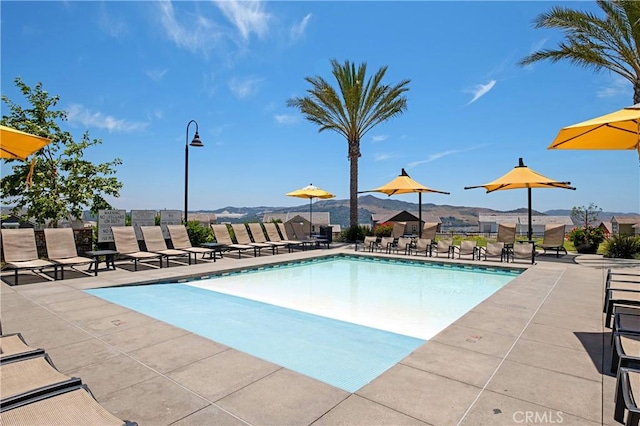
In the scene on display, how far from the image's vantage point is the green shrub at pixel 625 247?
1182 cm

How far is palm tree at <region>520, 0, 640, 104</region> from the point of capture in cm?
1225

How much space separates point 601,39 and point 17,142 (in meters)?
16.8

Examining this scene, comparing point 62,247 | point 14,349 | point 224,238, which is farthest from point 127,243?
point 14,349

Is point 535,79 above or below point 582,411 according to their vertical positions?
above

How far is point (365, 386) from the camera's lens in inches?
124

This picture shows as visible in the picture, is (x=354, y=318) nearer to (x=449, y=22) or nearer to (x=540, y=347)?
(x=540, y=347)

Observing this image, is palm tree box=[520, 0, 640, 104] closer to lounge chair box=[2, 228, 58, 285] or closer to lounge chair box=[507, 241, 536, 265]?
lounge chair box=[507, 241, 536, 265]

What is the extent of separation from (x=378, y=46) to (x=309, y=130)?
590 cm

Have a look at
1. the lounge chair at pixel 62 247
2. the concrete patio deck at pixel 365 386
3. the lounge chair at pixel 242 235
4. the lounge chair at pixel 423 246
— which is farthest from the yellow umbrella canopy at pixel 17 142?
the lounge chair at pixel 423 246

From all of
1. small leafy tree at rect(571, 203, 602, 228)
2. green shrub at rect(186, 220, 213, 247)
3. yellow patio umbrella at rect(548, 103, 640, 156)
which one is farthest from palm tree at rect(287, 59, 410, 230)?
small leafy tree at rect(571, 203, 602, 228)

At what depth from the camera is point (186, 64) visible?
52.3ft

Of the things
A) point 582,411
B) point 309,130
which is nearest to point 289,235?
point 309,130

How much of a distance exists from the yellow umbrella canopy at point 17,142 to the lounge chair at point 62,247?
3.75 metres

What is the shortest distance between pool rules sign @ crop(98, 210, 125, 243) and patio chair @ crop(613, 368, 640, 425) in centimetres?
1154
